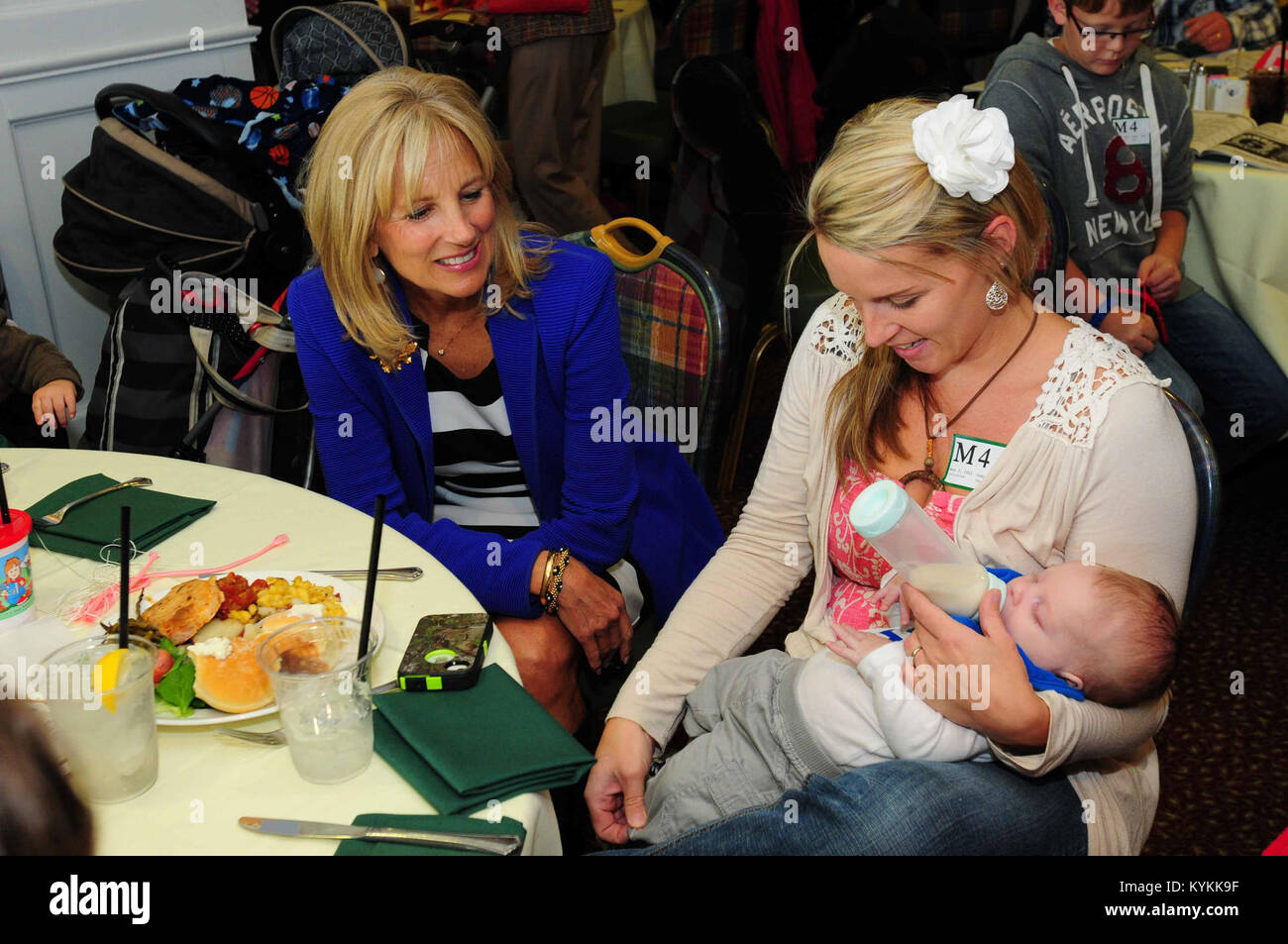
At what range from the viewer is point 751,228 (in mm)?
3299

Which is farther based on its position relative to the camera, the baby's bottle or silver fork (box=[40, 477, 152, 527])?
silver fork (box=[40, 477, 152, 527])

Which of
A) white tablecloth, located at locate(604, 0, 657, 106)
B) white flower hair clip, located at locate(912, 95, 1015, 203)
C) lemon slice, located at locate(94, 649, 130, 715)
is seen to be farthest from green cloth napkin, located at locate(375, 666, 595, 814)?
white tablecloth, located at locate(604, 0, 657, 106)

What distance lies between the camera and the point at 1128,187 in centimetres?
272

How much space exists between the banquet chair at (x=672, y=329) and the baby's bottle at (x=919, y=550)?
2.40 ft

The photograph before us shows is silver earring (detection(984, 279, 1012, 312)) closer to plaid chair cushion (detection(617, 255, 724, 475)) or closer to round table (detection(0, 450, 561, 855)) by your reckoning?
plaid chair cushion (detection(617, 255, 724, 475))

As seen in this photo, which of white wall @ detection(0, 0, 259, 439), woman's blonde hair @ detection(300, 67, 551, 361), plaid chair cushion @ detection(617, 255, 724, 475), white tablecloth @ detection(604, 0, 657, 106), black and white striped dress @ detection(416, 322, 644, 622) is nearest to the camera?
woman's blonde hair @ detection(300, 67, 551, 361)

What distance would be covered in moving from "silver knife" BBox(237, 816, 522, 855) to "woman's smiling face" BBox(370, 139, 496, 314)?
1.00m

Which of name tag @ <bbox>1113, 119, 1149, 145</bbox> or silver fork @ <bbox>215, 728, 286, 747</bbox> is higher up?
name tag @ <bbox>1113, 119, 1149, 145</bbox>

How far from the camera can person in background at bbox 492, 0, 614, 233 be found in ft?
13.9

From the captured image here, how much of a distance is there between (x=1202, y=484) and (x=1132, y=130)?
1.56 metres

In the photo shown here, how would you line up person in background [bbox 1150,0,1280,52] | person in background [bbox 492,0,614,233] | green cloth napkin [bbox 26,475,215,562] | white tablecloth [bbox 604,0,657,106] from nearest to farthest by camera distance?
green cloth napkin [bbox 26,475,215,562] < person in background [bbox 1150,0,1280,52] < person in background [bbox 492,0,614,233] < white tablecloth [bbox 604,0,657,106]

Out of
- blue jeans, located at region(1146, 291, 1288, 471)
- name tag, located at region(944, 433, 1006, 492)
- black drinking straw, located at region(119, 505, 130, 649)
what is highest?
black drinking straw, located at region(119, 505, 130, 649)

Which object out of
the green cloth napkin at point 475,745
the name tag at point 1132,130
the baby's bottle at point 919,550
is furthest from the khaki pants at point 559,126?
the green cloth napkin at point 475,745
